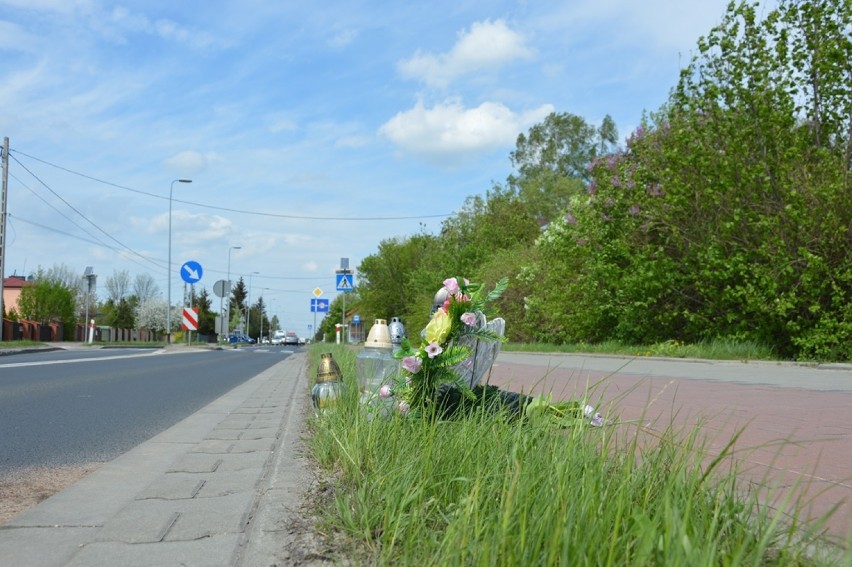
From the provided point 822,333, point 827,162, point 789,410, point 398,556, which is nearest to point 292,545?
point 398,556

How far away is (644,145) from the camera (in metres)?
21.9

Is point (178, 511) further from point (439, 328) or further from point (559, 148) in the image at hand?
point (559, 148)

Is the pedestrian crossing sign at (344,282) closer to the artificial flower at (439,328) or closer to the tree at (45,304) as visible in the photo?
the artificial flower at (439,328)

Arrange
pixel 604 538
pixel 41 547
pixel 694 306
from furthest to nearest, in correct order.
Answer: pixel 694 306
pixel 41 547
pixel 604 538

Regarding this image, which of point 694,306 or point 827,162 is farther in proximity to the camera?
point 694,306

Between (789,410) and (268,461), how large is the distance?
5.15 m

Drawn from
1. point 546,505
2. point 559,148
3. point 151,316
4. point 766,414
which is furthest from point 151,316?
point 546,505

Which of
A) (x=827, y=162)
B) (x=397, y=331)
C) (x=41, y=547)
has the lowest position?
(x=41, y=547)

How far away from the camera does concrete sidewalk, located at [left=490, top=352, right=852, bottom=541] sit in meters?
3.41

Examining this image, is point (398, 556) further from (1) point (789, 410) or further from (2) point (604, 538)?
(1) point (789, 410)

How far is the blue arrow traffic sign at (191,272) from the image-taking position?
33.3 meters

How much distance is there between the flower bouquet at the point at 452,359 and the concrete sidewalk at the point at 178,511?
0.78 m

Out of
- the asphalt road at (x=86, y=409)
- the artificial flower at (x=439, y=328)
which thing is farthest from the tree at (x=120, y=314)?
the artificial flower at (x=439, y=328)

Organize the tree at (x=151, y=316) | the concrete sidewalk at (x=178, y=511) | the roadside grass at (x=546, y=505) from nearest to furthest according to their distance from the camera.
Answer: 1. the roadside grass at (x=546, y=505)
2. the concrete sidewalk at (x=178, y=511)
3. the tree at (x=151, y=316)
